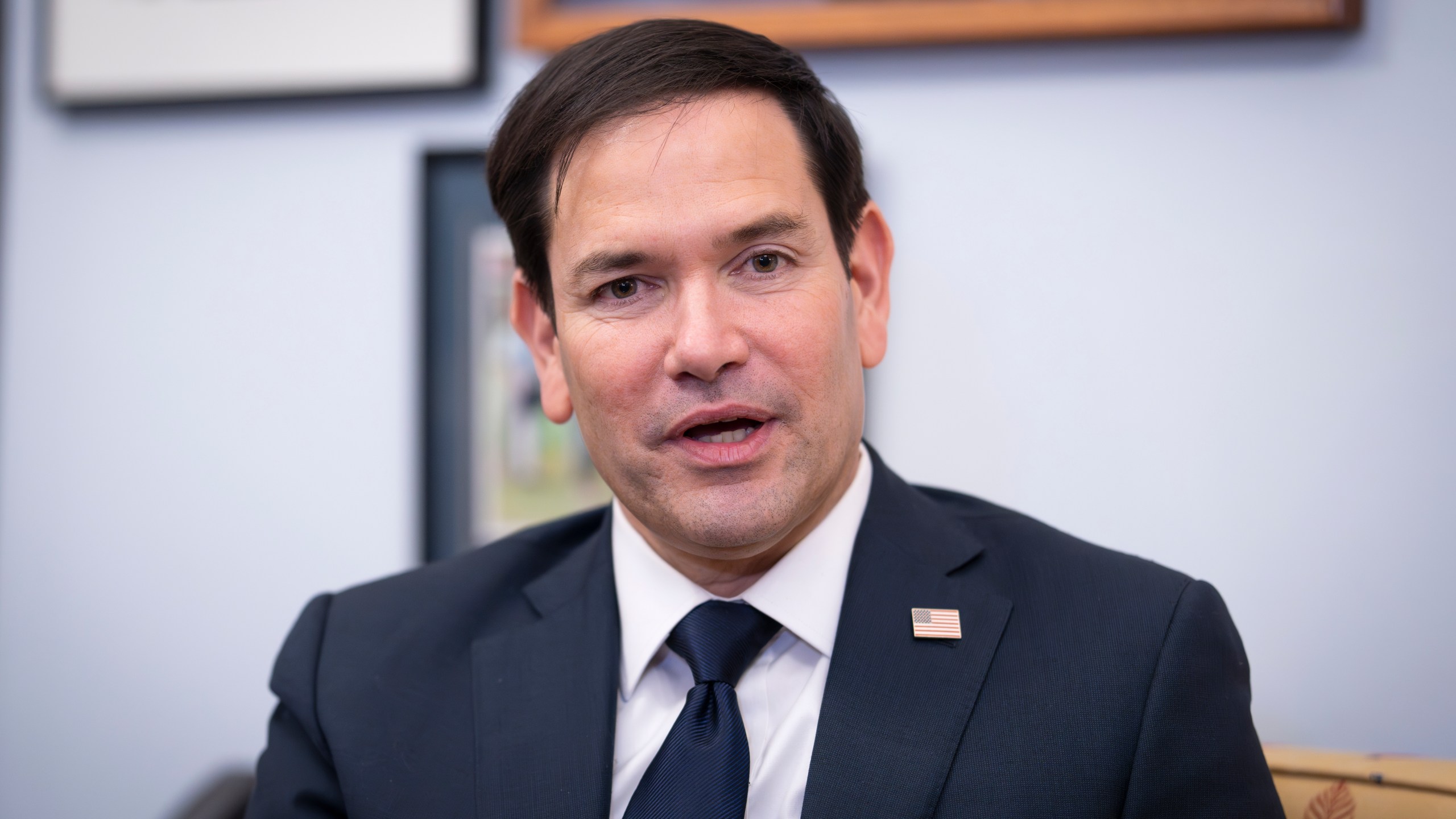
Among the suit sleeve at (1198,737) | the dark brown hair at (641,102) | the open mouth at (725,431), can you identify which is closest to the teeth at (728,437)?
the open mouth at (725,431)

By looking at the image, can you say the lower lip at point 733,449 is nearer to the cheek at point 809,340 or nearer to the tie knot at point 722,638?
the cheek at point 809,340

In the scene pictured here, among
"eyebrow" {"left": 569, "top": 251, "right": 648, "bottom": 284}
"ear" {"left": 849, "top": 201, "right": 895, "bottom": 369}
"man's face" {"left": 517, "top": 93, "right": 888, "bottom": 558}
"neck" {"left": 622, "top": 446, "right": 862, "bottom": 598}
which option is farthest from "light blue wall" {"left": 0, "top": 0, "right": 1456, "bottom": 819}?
A: "eyebrow" {"left": 569, "top": 251, "right": 648, "bottom": 284}

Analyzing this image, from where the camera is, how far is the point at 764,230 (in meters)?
1.05

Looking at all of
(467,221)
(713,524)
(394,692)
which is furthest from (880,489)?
(467,221)

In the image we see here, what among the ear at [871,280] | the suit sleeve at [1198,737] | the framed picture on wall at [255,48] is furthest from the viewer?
the framed picture on wall at [255,48]

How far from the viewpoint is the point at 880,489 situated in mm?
1231

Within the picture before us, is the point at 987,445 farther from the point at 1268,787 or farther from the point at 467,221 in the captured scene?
the point at 467,221

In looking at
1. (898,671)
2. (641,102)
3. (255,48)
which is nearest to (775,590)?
(898,671)

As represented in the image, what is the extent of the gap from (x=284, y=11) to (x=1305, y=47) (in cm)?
156

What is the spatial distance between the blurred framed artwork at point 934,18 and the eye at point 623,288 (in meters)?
0.58

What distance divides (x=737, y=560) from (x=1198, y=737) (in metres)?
0.50

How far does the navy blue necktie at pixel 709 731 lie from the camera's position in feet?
3.35

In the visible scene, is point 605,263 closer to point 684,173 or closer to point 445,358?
point 684,173

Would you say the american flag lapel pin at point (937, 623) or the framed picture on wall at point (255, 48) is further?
the framed picture on wall at point (255, 48)
